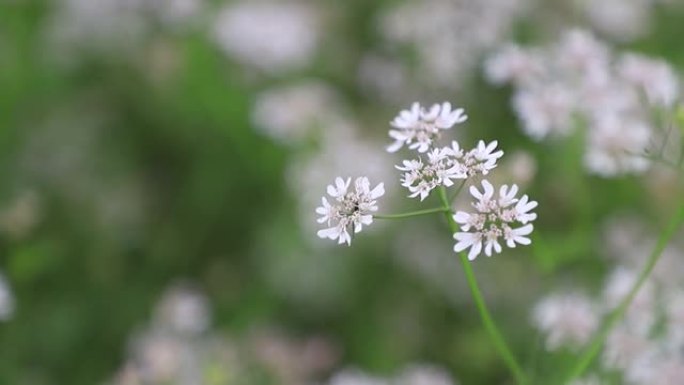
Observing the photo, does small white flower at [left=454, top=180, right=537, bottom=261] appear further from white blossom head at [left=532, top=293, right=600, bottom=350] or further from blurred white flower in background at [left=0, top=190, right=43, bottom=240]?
blurred white flower in background at [left=0, top=190, right=43, bottom=240]

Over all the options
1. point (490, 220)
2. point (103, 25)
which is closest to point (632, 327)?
point (490, 220)

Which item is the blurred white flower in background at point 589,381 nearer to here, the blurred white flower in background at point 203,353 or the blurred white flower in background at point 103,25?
the blurred white flower in background at point 203,353

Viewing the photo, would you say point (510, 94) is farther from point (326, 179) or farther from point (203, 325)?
point (203, 325)

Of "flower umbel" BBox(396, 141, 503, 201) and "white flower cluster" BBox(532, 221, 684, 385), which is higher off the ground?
"white flower cluster" BBox(532, 221, 684, 385)

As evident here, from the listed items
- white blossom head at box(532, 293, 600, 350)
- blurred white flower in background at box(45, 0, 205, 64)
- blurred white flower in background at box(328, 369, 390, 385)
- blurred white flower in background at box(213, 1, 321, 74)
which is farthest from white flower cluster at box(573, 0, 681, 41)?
blurred white flower in background at box(328, 369, 390, 385)

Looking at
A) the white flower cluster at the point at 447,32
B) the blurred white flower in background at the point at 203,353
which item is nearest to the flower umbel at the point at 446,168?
the blurred white flower in background at the point at 203,353

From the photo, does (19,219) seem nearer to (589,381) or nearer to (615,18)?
(589,381)
